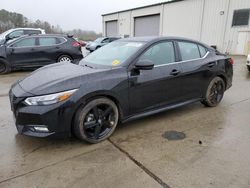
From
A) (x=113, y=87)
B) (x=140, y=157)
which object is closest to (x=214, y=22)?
(x=113, y=87)

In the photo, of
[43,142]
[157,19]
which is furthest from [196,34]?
[43,142]

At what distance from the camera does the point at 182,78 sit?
4156 millimetres

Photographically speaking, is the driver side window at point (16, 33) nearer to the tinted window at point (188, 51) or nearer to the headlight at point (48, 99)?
the tinted window at point (188, 51)

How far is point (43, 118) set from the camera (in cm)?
288

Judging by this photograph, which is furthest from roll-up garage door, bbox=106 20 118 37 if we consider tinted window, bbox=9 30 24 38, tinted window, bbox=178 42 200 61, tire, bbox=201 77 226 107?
tinted window, bbox=178 42 200 61

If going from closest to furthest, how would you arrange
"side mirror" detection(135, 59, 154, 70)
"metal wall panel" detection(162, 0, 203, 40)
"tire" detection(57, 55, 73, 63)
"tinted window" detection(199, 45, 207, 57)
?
"side mirror" detection(135, 59, 154, 70) < "tinted window" detection(199, 45, 207, 57) < "tire" detection(57, 55, 73, 63) < "metal wall panel" detection(162, 0, 203, 40)

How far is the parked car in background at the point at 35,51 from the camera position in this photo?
8.85 meters

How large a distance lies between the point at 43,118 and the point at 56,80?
57cm

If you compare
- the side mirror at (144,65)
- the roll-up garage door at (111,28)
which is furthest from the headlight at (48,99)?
the roll-up garage door at (111,28)

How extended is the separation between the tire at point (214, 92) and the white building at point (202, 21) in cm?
1559

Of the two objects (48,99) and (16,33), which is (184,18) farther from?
(48,99)

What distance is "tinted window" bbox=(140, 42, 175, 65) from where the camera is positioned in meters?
3.81

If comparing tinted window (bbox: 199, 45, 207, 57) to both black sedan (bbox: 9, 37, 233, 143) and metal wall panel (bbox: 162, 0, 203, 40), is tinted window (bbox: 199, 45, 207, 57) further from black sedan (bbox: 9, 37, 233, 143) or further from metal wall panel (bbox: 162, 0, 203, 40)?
metal wall panel (bbox: 162, 0, 203, 40)

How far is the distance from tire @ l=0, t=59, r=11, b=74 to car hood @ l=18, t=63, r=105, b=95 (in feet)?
20.3
